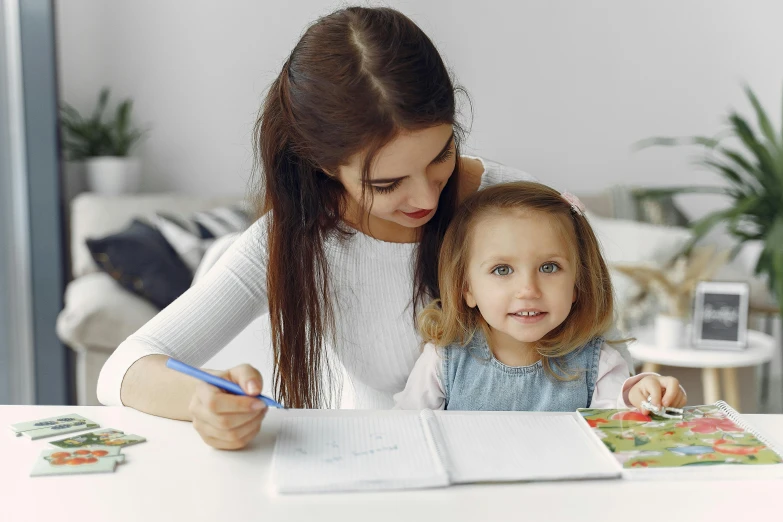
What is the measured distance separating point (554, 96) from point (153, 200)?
2.09m

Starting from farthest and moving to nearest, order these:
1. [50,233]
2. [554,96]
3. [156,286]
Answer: [554,96]
[50,233]
[156,286]

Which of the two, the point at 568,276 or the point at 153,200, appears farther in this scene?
the point at 153,200

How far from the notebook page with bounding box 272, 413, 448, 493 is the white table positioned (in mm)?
13

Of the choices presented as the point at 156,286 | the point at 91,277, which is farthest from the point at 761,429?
the point at 91,277

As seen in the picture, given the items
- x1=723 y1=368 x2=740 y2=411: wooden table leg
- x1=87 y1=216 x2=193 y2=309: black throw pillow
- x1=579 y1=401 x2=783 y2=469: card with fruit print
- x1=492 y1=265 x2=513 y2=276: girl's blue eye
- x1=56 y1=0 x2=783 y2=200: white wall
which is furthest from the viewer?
x1=56 y1=0 x2=783 y2=200: white wall

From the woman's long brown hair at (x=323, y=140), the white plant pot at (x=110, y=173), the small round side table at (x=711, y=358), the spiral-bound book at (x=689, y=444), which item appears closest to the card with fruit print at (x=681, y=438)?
the spiral-bound book at (x=689, y=444)

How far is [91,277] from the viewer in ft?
10.5

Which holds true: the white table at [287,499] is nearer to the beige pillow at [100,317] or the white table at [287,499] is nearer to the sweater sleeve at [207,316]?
the sweater sleeve at [207,316]

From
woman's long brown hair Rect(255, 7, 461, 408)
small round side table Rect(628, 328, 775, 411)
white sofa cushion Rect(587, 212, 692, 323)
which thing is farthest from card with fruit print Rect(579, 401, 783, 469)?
white sofa cushion Rect(587, 212, 692, 323)

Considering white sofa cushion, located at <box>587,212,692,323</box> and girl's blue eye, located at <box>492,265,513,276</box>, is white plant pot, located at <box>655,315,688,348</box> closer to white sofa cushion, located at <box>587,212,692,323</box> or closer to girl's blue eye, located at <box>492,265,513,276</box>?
white sofa cushion, located at <box>587,212,692,323</box>

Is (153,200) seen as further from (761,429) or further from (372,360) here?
(761,429)

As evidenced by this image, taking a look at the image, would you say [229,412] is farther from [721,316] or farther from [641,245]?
[641,245]

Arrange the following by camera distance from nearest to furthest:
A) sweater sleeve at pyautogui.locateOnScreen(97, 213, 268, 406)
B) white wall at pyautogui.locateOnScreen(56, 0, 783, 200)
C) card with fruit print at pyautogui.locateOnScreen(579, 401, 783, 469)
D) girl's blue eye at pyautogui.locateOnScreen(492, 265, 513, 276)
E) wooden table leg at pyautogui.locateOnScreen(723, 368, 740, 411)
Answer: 1. card with fruit print at pyautogui.locateOnScreen(579, 401, 783, 469)
2. sweater sleeve at pyautogui.locateOnScreen(97, 213, 268, 406)
3. girl's blue eye at pyautogui.locateOnScreen(492, 265, 513, 276)
4. wooden table leg at pyautogui.locateOnScreen(723, 368, 740, 411)
5. white wall at pyautogui.locateOnScreen(56, 0, 783, 200)

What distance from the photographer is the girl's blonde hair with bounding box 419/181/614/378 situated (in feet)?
4.24
